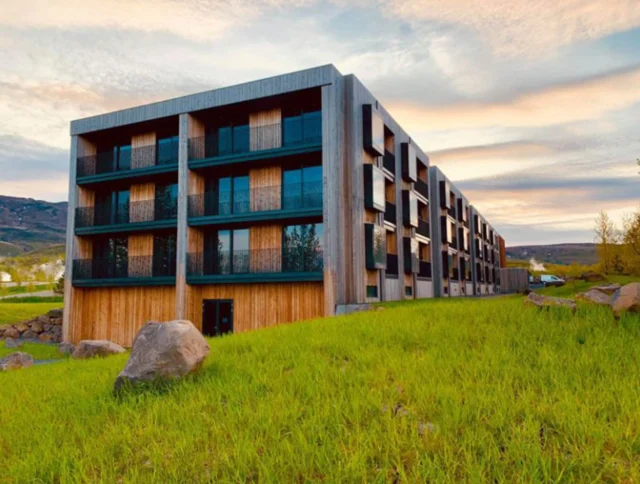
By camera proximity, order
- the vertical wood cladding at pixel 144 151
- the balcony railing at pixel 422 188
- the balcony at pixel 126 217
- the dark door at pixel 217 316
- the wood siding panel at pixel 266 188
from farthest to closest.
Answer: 1. the balcony railing at pixel 422 188
2. the vertical wood cladding at pixel 144 151
3. the balcony at pixel 126 217
4. the dark door at pixel 217 316
5. the wood siding panel at pixel 266 188

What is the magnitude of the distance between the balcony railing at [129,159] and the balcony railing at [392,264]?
42.9 feet

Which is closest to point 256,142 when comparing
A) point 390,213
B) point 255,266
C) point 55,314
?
point 255,266

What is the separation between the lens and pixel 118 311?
1027 inches

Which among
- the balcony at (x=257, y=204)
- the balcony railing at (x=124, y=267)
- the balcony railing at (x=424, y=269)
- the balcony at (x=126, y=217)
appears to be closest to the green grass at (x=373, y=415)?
the balcony at (x=257, y=204)

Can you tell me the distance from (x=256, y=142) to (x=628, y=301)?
1816 centimetres

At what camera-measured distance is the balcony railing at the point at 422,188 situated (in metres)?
33.0

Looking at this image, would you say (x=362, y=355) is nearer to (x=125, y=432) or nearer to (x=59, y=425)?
(x=125, y=432)

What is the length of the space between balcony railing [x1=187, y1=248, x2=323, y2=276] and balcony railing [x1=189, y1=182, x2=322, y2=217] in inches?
83.3

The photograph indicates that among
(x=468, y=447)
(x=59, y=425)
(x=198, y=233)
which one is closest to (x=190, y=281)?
(x=198, y=233)

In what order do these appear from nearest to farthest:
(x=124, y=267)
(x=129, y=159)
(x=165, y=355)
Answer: (x=165, y=355) < (x=124, y=267) < (x=129, y=159)

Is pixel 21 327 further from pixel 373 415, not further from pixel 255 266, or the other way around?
pixel 373 415

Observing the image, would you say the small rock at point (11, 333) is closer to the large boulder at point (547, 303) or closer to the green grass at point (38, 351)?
the green grass at point (38, 351)

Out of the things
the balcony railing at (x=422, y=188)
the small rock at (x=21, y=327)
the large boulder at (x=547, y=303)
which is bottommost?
the small rock at (x=21, y=327)

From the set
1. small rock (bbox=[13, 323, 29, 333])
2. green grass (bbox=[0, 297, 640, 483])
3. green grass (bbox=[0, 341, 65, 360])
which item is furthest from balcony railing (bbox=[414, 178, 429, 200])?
small rock (bbox=[13, 323, 29, 333])
